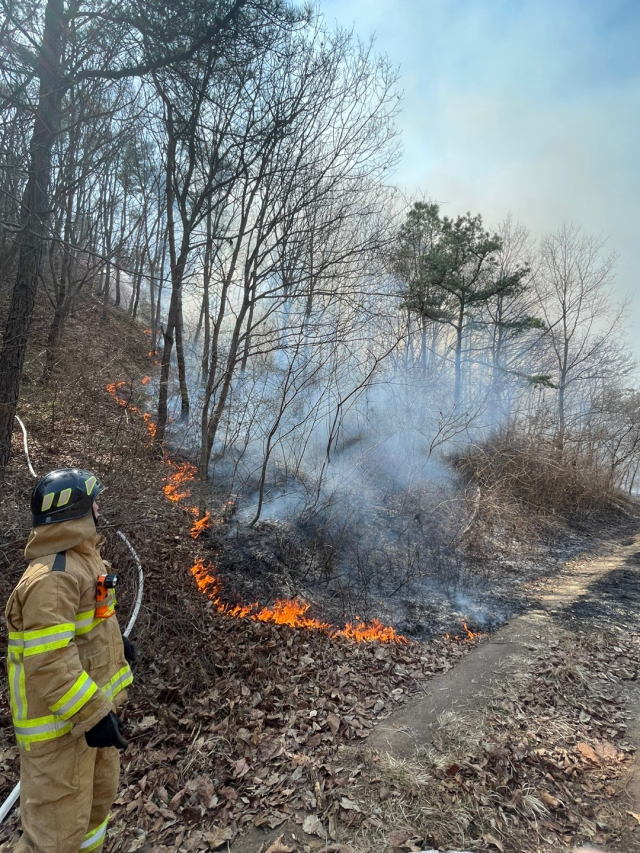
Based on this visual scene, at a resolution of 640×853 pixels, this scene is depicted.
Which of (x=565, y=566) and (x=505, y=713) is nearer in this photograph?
(x=505, y=713)

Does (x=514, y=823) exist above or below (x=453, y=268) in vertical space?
below

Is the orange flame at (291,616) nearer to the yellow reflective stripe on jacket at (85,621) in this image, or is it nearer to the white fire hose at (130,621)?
the white fire hose at (130,621)

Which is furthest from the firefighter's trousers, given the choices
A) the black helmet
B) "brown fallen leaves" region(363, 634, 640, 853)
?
"brown fallen leaves" region(363, 634, 640, 853)

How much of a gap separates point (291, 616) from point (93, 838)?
3.72 meters

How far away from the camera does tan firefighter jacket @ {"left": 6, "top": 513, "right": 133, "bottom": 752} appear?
202cm

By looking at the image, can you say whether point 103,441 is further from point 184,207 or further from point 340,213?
point 340,213

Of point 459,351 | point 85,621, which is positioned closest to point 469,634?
point 85,621

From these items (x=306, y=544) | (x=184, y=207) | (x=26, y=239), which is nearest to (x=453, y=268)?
(x=184, y=207)

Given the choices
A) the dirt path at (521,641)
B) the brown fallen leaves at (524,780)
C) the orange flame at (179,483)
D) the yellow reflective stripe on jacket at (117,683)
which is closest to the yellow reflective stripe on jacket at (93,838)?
the yellow reflective stripe on jacket at (117,683)

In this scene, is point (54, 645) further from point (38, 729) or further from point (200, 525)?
point (200, 525)

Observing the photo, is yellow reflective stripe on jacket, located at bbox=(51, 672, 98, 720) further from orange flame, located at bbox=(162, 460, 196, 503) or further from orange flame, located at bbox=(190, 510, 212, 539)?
orange flame, located at bbox=(162, 460, 196, 503)

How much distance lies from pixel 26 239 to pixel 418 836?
6881 mm

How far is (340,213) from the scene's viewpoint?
8867mm

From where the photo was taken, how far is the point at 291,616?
235 inches
